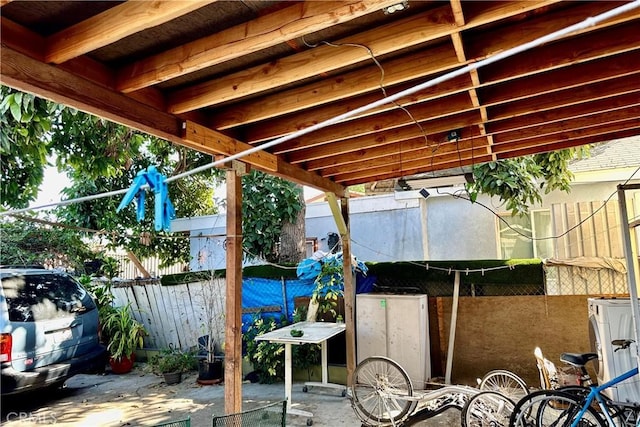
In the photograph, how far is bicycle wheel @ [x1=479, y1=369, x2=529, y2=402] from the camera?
4.00m

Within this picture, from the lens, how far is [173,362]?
225 inches

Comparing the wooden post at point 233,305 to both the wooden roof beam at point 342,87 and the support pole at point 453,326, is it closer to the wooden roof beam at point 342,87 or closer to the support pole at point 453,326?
the wooden roof beam at point 342,87

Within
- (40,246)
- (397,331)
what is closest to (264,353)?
(397,331)

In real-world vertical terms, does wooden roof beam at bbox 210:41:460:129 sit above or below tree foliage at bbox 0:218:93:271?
above

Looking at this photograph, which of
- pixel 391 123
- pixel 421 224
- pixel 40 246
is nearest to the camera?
pixel 391 123

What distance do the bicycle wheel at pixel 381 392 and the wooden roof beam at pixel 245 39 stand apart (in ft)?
10.2

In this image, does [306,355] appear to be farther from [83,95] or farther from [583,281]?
[83,95]

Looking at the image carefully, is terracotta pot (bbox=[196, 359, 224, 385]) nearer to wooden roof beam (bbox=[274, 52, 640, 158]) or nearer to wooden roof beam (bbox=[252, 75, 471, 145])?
wooden roof beam (bbox=[274, 52, 640, 158])

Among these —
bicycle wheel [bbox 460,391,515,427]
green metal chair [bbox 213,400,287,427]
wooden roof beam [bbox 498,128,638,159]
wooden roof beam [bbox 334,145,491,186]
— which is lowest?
bicycle wheel [bbox 460,391,515,427]

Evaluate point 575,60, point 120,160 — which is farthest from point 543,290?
point 120,160

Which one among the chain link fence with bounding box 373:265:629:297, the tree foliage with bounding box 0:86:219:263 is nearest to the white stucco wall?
the tree foliage with bounding box 0:86:219:263

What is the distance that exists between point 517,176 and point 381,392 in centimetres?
343

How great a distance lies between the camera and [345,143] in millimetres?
3688

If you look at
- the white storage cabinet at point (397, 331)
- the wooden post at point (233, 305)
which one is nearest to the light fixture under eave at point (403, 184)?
the white storage cabinet at point (397, 331)
